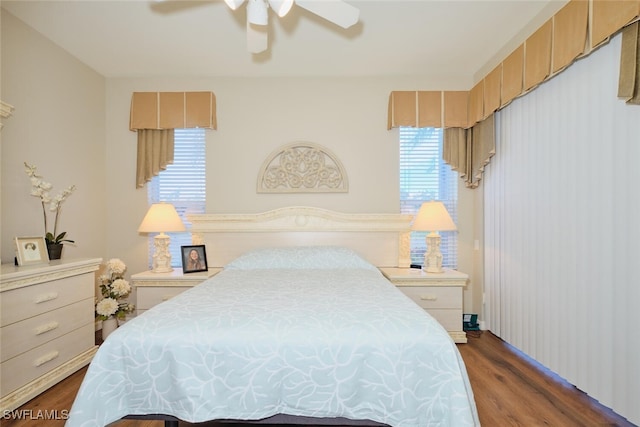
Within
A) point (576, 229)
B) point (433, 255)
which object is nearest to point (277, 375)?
point (576, 229)

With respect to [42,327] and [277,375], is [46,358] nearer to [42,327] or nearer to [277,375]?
[42,327]

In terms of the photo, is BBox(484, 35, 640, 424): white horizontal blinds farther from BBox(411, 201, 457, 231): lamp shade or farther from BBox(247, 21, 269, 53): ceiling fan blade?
BBox(247, 21, 269, 53): ceiling fan blade

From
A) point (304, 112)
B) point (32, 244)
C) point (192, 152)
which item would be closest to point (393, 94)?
point (304, 112)

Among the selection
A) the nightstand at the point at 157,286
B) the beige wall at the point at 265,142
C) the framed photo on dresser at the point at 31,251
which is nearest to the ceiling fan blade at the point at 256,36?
the beige wall at the point at 265,142

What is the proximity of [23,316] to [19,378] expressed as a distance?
36 centimetres

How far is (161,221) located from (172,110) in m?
1.20

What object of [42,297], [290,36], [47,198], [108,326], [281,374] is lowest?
[108,326]

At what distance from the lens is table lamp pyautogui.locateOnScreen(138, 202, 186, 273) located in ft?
9.90

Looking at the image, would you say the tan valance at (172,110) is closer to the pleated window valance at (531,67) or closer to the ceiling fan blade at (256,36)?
the ceiling fan blade at (256,36)

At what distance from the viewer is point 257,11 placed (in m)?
1.62

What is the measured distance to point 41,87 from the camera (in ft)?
8.82

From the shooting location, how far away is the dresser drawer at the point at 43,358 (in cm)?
193

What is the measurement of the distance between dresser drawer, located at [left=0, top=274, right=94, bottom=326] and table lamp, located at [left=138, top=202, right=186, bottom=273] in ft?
1.96

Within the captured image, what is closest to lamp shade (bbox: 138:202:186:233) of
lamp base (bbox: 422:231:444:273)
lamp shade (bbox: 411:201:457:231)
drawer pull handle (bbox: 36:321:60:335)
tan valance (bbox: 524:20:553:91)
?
drawer pull handle (bbox: 36:321:60:335)
